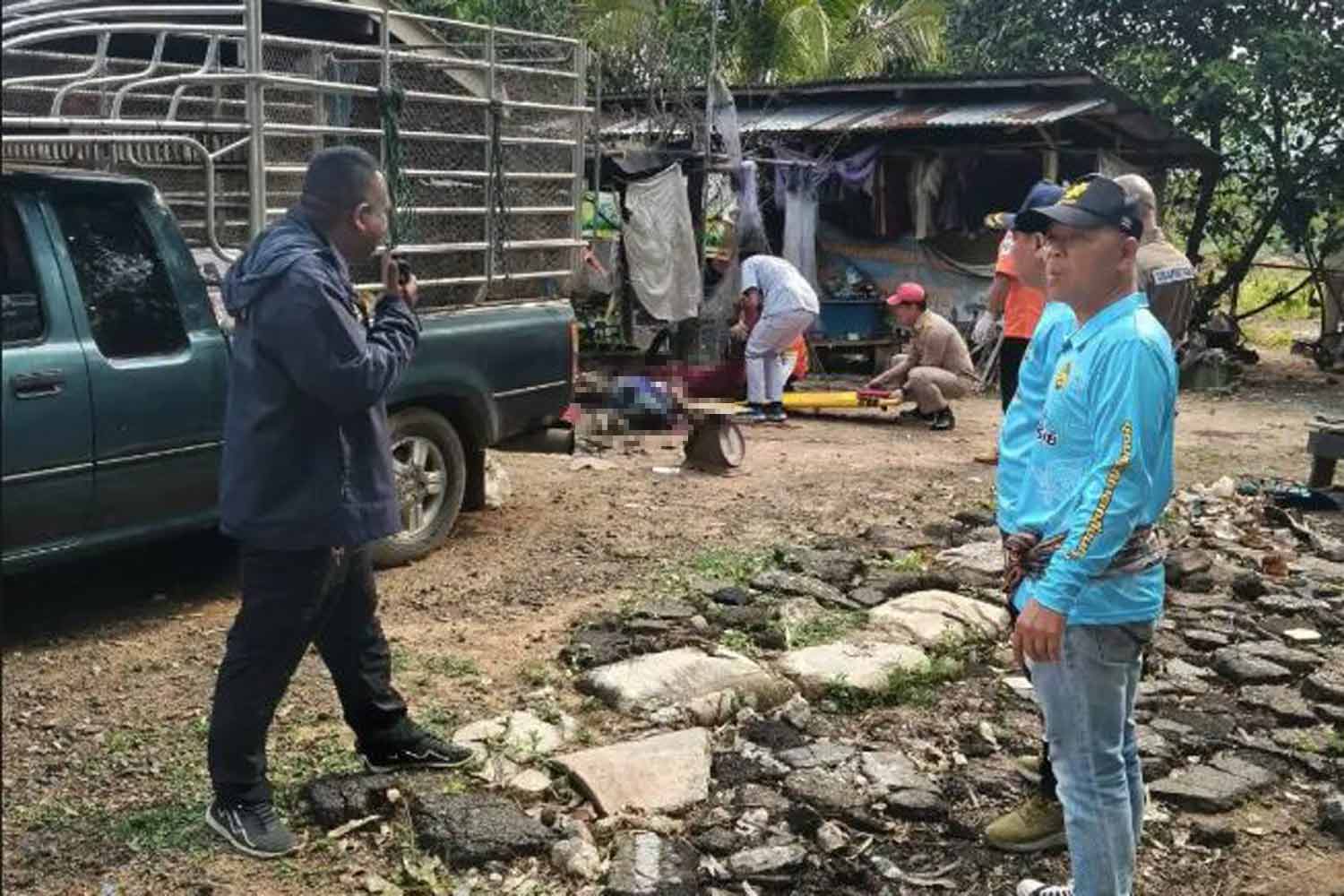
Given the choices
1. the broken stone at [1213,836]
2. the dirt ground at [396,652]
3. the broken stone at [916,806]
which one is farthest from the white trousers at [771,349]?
the broken stone at [1213,836]

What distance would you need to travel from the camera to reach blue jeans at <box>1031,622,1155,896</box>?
2.89 meters

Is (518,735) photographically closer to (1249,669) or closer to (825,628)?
(825,628)

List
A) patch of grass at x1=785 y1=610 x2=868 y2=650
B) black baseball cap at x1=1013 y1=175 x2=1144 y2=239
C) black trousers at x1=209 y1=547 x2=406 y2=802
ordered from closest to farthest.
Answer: black baseball cap at x1=1013 y1=175 x2=1144 y2=239 → black trousers at x1=209 y1=547 x2=406 y2=802 → patch of grass at x1=785 y1=610 x2=868 y2=650

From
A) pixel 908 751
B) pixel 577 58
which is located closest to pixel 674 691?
pixel 908 751

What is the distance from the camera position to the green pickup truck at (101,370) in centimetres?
465

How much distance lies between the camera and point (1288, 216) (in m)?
16.9

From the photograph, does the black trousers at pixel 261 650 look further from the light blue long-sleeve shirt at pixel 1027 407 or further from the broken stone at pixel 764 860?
the light blue long-sleeve shirt at pixel 1027 407

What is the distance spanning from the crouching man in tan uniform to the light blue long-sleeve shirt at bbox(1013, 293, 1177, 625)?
849cm

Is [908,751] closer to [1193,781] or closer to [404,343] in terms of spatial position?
[1193,781]

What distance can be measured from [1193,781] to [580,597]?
2.78 metres

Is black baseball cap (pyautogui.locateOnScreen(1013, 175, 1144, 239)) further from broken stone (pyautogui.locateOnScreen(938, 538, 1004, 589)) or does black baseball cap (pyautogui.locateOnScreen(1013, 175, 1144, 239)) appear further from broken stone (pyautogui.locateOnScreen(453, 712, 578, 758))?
broken stone (pyautogui.locateOnScreen(938, 538, 1004, 589))

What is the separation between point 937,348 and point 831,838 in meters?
8.33

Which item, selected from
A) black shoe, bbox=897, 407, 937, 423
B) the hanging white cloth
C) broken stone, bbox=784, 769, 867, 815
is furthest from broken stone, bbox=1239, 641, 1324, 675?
the hanging white cloth

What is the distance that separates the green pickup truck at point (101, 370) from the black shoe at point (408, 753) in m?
1.50
